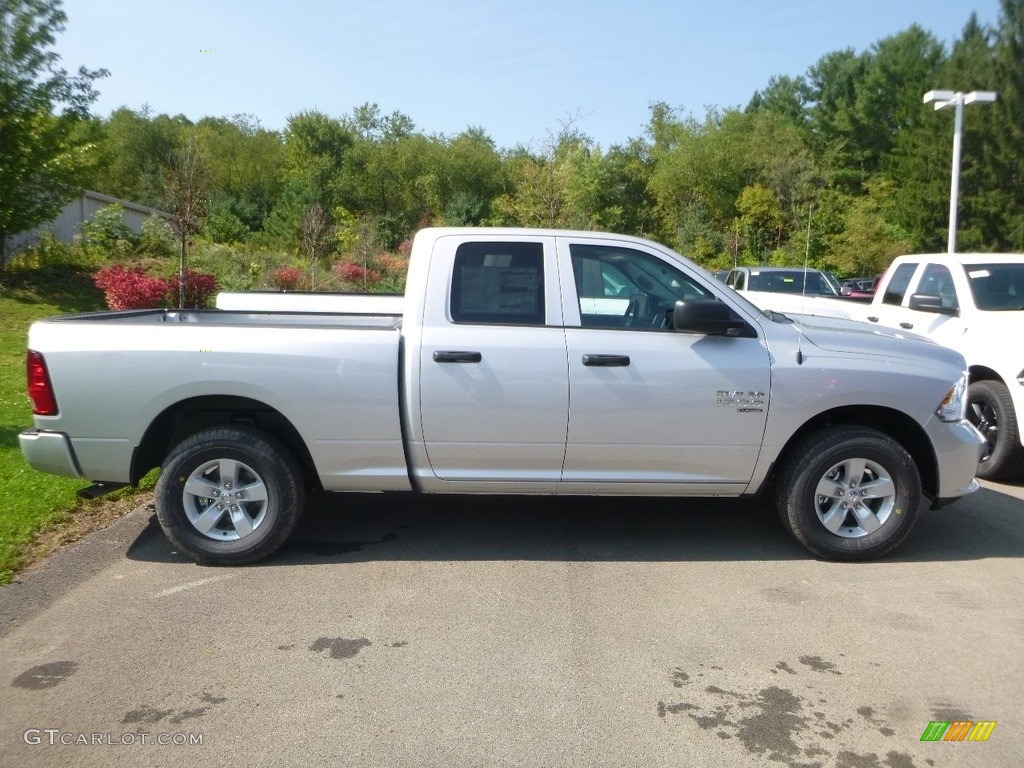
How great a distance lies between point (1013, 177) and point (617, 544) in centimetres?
3952

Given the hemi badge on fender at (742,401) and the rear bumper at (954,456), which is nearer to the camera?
the hemi badge on fender at (742,401)

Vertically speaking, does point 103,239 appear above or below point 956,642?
above

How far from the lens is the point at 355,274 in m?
26.6

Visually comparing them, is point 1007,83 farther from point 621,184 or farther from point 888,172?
point 621,184

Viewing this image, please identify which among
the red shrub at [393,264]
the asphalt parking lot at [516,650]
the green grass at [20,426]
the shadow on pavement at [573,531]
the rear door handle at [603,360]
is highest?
the red shrub at [393,264]

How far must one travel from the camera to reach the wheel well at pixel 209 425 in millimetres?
5445

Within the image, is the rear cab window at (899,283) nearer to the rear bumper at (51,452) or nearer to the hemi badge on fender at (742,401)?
the hemi badge on fender at (742,401)

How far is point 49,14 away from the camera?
726 inches

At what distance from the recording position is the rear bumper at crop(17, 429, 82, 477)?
5.30m

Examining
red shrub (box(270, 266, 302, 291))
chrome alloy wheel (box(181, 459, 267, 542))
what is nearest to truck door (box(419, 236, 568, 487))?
chrome alloy wheel (box(181, 459, 267, 542))

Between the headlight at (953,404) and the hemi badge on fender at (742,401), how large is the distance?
3.63 ft

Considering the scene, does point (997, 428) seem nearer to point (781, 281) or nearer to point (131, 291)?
point (781, 281)

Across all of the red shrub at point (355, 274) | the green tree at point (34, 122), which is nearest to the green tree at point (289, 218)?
the red shrub at point (355, 274)

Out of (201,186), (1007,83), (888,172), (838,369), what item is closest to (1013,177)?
(1007,83)
